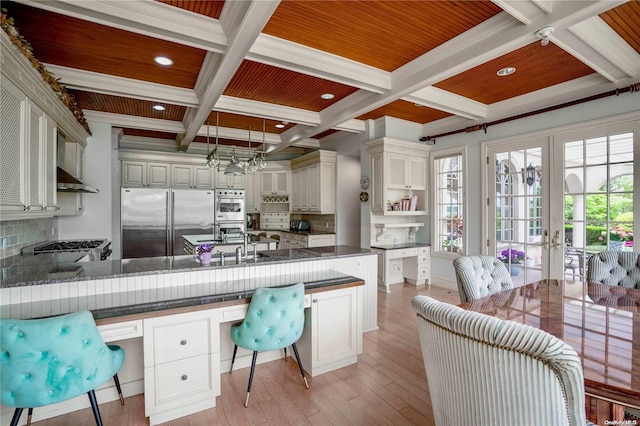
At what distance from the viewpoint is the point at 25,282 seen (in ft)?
5.99

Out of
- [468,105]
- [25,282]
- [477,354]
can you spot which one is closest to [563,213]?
[468,105]

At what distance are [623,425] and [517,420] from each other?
0.64 metres

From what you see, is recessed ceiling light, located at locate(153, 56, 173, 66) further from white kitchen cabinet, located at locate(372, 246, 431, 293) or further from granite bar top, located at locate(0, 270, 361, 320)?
white kitchen cabinet, located at locate(372, 246, 431, 293)

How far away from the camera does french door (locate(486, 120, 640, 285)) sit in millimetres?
3404

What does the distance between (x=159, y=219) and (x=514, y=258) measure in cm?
583

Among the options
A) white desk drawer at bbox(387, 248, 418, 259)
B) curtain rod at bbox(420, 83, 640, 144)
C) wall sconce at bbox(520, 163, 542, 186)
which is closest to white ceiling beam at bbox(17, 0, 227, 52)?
white desk drawer at bbox(387, 248, 418, 259)

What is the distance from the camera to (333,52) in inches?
113

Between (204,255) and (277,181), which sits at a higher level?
(277,181)

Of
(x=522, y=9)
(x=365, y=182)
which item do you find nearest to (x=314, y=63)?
(x=522, y=9)

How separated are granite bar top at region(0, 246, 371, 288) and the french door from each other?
2.97 meters

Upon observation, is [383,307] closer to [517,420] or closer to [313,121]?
[313,121]

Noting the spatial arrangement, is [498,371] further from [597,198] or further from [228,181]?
[228,181]

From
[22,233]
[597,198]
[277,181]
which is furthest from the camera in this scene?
[277,181]

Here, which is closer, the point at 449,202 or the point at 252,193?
the point at 449,202
